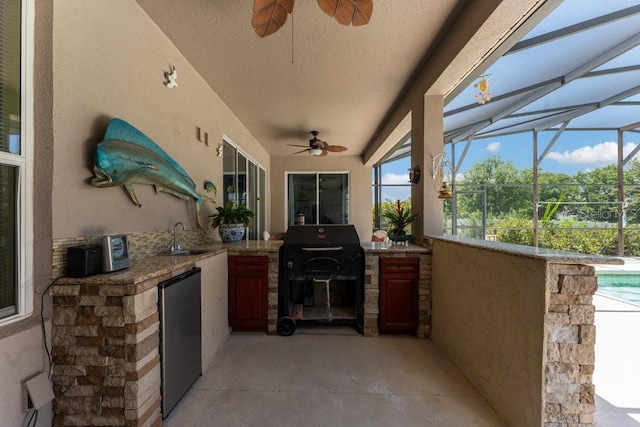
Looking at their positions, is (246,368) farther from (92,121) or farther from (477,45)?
(477,45)

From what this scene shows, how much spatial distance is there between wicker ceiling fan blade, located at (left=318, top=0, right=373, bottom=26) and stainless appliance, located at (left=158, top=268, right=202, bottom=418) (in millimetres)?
1877

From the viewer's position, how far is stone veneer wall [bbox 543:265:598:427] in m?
1.33

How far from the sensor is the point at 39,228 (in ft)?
4.20

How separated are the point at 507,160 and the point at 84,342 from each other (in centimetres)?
952

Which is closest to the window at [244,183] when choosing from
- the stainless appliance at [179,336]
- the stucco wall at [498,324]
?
the stainless appliance at [179,336]

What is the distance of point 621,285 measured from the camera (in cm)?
543

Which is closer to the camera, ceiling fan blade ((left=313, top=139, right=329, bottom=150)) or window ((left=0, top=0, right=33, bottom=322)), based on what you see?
window ((left=0, top=0, right=33, bottom=322))

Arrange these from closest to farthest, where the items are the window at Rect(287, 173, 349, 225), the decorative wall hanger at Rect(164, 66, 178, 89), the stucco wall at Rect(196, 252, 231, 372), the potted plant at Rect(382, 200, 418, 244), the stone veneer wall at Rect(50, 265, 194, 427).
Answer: the stone veneer wall at Rect(50, 265, 194, 427), the stucco wall at Rect(196, 252, 231, 372), the decorative wall hanger at Rect(164, 66, 178, 89), the potted plant at Rect(382, 200, 418, 244), the window at Rect(287, 173, 349, 225)

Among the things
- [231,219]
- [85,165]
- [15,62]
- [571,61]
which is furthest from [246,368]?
[571,61]

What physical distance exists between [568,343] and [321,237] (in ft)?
6.51

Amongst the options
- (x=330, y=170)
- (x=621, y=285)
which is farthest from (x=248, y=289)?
(x=621, y=285)

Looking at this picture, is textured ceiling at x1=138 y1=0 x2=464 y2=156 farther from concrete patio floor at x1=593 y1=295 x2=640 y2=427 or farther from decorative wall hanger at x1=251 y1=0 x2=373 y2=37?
concrete patio floor at x1=593 y1=295 x2=640 y2=427

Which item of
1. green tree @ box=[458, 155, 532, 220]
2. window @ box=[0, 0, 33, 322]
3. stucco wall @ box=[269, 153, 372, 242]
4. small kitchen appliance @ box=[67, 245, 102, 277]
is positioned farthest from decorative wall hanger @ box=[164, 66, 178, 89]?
green tree @ box=[458, 155, 532, 220]

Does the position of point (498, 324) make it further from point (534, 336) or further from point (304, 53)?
point (304, 53)
